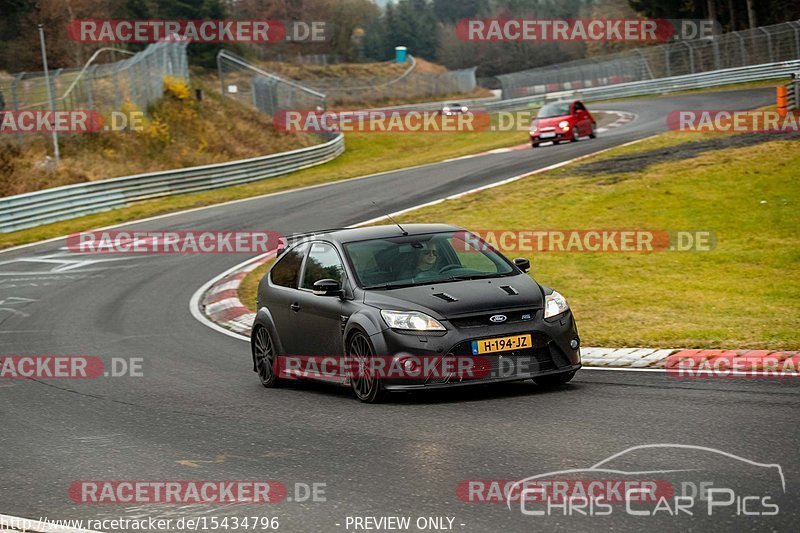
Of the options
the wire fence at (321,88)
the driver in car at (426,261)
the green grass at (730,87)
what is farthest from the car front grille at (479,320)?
the green grass at (730,87)

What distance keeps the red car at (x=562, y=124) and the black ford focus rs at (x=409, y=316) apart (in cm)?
2817

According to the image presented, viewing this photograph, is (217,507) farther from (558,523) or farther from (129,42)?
(129,42)

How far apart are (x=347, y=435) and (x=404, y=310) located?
146cm

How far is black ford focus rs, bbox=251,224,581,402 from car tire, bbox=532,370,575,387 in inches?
0.5

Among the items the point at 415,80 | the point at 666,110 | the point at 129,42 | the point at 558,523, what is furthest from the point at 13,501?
the point at 415,80

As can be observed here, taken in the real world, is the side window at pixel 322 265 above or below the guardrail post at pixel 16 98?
below

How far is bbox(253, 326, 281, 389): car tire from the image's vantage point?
441 inches

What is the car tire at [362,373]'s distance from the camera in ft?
30.6

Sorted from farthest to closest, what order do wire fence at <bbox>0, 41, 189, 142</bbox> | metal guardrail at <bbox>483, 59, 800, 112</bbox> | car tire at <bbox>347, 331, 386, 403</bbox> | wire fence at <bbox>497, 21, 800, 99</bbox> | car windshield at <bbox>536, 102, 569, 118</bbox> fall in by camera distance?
wire fence at <bbox>497, 21, 800, 99</bbox> < metal guardrail at <bbox>483, 59, 800, 112</bbox> < car windshield at <bbox>536, 102, 569, 118</bbox> < wire fence at <bbox>0, 41, 189, 142</bbox> < car tire at <bbox>347, 331, 386, 403</bbox>

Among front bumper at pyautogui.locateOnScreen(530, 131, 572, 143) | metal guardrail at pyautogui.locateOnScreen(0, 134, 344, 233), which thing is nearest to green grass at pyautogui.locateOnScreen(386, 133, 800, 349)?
front bumper at pyautogui.locateOnScreen(530, 131, 572, 143)

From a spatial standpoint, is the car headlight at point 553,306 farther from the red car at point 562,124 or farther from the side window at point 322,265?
the red car at point 562,124

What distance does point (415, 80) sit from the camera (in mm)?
94000

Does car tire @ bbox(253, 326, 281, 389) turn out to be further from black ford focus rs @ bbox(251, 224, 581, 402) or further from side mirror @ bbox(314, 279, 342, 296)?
side mirror @ bbox(314, 279, 342, 296)

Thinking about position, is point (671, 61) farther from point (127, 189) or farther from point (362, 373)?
point (362, 373)
